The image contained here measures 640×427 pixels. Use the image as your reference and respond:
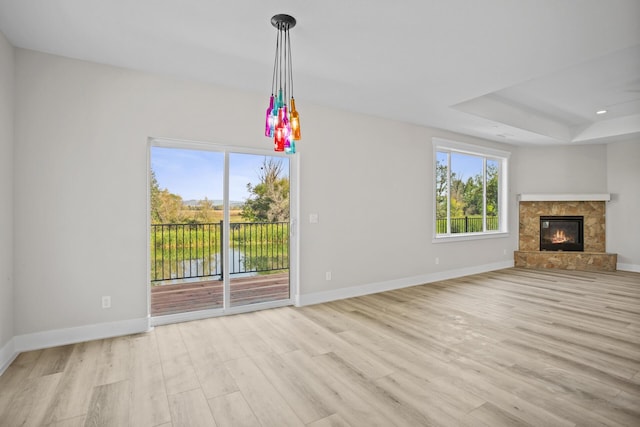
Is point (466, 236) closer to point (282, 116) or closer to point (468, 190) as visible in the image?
point (468, 190)

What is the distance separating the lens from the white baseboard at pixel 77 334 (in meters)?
2.96

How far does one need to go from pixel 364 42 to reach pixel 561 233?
702 centimetres

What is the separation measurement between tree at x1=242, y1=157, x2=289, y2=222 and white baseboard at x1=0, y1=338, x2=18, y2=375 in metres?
2.43

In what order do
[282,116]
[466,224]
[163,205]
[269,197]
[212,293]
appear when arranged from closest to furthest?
[282,116] → [163,205] → [269,197] → [212,293] → [466,224]

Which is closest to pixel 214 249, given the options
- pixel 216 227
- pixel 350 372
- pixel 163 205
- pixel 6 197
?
pixel 216 227

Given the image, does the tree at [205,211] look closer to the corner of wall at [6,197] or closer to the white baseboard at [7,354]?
the corner of wall at [6,197]

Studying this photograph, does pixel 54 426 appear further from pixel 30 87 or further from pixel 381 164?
pixel 381 164

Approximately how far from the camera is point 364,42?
2834 millimetres

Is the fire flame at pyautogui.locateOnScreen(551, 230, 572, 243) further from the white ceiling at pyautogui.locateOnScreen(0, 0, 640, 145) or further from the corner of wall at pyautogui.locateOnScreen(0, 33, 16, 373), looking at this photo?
the corner of wall at pyautogui.locateOnScreen(0, 33, 16, 373)

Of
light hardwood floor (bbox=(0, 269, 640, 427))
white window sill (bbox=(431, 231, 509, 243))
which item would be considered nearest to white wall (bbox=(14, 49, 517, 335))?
light hardwood floor (bbox=(0, 269, 640, 427))

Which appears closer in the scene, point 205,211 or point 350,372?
point 350,372

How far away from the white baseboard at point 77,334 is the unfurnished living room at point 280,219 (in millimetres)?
20

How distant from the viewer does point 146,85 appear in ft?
11.4

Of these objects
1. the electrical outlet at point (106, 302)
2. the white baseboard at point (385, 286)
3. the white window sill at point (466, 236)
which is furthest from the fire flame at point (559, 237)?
the electrical outlet at point (106, 302)
